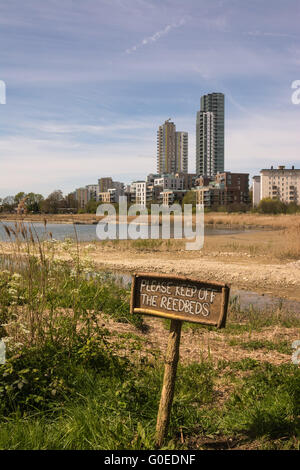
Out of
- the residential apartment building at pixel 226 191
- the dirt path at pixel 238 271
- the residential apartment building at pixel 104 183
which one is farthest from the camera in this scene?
the residential apartment building at pixel 104 183

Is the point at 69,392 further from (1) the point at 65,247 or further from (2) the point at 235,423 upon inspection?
(1) the point at 65,247

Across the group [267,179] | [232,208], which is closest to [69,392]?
[232,208]

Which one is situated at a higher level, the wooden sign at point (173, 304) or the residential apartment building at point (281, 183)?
the residential apartment building at point (281, 183)

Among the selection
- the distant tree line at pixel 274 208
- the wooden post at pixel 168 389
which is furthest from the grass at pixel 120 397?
the distant tree line at pixel 274 208

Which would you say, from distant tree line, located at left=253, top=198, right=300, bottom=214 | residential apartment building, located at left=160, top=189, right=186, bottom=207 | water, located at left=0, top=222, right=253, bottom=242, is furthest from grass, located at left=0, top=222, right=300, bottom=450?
residential apartment building, located at left=160, top=189, right=186, bottom=207

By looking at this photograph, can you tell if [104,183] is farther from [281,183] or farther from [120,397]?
[120,397]

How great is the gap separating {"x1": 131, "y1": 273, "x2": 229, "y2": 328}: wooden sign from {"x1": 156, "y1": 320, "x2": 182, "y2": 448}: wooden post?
0.46ft

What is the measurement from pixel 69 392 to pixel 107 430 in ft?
2.77

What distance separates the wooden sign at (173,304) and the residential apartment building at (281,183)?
13349 centimetres

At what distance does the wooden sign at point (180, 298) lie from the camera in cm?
318

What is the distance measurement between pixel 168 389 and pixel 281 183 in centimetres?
13774

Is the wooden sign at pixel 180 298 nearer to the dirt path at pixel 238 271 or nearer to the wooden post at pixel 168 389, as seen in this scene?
the wooden post at pixel 168 389

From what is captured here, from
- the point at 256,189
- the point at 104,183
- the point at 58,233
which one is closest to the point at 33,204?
the point at 58,233

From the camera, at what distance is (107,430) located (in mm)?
3266
